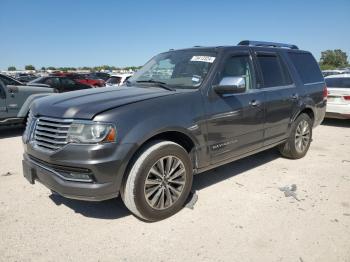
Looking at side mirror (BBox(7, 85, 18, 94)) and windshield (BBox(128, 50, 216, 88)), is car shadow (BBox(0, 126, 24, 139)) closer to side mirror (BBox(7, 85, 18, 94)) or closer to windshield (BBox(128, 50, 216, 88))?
side mirror (BBox(7, 85, 18, 94))

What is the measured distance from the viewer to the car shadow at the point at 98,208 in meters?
3.57

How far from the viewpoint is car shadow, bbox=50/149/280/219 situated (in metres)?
3.62

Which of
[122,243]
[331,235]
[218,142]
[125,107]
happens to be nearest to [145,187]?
[122,243]

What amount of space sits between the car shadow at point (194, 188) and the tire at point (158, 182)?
463 mm

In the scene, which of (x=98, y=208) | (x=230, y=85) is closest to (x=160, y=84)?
(x=230, y=85)

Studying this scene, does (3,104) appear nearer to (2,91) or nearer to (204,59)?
(2,91)

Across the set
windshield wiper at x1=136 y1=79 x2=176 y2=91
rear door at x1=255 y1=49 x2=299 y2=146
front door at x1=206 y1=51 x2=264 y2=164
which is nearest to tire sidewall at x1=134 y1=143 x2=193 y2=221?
front door at x1=206 y1=51 x2=264 y2=164

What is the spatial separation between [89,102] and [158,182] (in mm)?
1084

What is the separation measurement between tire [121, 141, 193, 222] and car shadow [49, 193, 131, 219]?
0.44 meters

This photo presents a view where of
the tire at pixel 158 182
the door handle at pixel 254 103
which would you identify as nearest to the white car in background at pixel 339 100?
the door handle at pixel 254 103

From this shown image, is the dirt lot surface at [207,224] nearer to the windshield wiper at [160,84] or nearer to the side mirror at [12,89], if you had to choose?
the windshield wiper at [160,84]

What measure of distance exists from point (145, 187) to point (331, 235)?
6.23 feet

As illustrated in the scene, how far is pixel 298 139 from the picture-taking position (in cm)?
551

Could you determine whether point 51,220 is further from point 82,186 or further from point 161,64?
point 161,64
